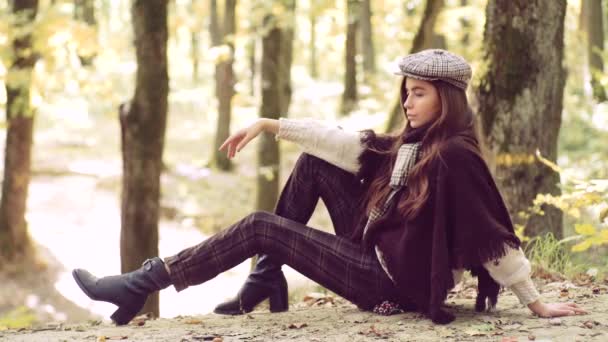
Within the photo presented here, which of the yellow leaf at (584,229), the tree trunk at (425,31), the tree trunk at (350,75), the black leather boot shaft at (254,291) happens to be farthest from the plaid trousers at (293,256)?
the tree trunk at (350,75)

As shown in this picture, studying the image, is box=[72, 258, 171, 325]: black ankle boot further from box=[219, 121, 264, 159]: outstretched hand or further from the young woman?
box=[219, 121, 264, 159]: outstretched hand

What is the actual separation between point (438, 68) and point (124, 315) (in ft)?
6.80

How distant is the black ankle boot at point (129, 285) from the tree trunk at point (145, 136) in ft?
7.69

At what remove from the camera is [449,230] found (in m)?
3.48

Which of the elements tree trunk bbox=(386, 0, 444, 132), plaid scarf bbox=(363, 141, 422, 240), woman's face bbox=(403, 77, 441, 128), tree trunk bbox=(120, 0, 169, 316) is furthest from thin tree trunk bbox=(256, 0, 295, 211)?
woman's face bbox=(403, 77, 441, 128)

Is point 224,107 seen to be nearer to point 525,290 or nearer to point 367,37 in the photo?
point 367,37

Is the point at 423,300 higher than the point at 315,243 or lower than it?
lower

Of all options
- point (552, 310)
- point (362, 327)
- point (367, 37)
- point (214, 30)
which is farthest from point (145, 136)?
point (367, 37)

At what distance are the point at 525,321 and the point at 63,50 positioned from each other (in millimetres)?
7776

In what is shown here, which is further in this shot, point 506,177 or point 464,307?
point 506,177

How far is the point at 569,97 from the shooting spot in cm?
1606

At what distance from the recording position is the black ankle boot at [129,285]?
3.79 meters

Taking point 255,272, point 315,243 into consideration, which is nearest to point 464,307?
point 315,243

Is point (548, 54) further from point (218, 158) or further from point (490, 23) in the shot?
point (218, 158)
